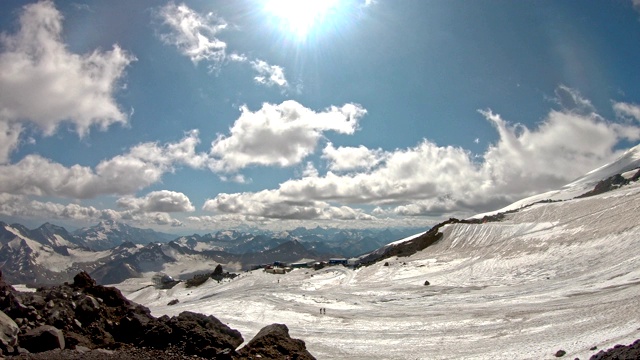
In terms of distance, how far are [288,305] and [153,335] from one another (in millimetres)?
38720

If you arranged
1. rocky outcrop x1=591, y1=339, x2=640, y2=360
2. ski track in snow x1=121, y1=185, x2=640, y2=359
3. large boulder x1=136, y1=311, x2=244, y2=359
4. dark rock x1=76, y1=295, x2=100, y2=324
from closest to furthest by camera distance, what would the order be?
rocky outcrop x1=591, y1=339, x2=640, y2=360, large boulder x1=136, y1=311, x2=244, y2=359, dark rock x1=76, y1=295, x2=100, y2=324, ski track in snow x1=121, y1=185, x2=640, y2=359

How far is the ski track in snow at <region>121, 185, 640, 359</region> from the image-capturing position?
90.5 ft

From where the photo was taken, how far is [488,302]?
4369cm

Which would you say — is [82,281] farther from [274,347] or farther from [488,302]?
[488,302]

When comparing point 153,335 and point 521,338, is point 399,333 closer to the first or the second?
point 521,338

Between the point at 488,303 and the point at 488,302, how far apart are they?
0.80m

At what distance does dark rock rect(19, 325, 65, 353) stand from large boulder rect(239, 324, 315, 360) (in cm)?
756

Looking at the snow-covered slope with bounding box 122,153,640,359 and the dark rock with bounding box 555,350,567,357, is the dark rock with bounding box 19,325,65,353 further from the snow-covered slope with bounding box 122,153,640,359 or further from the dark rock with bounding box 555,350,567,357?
the dark rock with bounding box 555,350,567,357

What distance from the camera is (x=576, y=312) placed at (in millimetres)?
32500

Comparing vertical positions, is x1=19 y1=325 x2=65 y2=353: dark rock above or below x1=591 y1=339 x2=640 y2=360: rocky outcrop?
above

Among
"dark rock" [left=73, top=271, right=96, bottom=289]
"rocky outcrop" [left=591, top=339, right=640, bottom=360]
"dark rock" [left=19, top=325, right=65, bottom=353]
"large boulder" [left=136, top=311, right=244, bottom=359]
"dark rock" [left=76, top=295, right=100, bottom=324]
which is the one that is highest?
"dark rock" [left=73, top=271, right=96, bottom=289]

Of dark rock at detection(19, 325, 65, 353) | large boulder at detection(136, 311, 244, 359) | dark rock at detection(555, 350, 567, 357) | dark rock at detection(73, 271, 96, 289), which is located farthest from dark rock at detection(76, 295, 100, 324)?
dark rock at detection(555, 350, 567, 357)

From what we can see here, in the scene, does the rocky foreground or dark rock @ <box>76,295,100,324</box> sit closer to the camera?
the rocky foreground

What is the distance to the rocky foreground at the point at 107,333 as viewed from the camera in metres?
15.1
